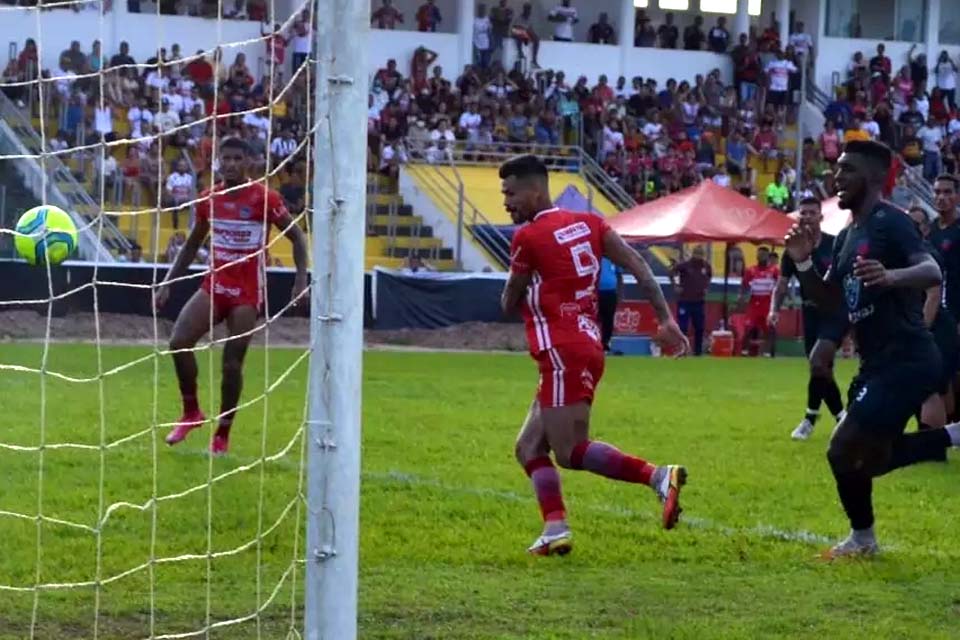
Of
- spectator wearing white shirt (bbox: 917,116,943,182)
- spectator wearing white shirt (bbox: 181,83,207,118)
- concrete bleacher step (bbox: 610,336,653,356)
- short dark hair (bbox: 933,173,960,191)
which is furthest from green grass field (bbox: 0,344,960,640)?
spectator wearing white shirt (bbox: 917,116,943,182)

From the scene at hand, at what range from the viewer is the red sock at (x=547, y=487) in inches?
343

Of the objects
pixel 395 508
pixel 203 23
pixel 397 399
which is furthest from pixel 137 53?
pixel 395 508

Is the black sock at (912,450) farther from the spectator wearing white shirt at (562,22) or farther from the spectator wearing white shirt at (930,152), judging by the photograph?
the spectator wearing white shirt at (930,152)

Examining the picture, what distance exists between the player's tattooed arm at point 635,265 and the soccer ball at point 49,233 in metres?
3.22

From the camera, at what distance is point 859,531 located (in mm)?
8734

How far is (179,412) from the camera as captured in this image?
49.9ft

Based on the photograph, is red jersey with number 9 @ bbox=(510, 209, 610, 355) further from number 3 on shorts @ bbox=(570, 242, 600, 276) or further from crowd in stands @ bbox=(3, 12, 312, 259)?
crowd in stands @ bbox=(3, 12, 312, 259)

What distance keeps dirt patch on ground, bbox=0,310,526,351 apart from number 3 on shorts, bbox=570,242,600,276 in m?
14.4

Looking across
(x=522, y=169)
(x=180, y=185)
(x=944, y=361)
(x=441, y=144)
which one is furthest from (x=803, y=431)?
(x=441, y=144)

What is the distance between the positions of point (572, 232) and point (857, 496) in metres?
1.87

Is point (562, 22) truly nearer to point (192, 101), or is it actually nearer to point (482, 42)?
point (482, 42)

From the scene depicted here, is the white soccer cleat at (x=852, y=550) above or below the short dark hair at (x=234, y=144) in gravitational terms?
below

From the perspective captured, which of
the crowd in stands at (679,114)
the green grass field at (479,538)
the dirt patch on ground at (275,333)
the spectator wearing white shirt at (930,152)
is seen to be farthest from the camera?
the spectator wearing white shirt at (930,152)

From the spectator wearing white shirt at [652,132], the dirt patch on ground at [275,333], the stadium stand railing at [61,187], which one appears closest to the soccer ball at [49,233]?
the stadium stand railing at [61,187]
